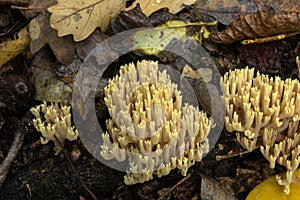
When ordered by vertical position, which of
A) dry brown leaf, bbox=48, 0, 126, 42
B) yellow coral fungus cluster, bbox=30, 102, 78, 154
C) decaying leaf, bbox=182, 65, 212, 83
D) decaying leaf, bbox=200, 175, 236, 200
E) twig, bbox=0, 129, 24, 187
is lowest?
decaying leaf, bbox=200, 175, 236, 200

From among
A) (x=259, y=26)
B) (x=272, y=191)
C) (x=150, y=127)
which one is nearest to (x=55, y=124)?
(x=150, y=127)

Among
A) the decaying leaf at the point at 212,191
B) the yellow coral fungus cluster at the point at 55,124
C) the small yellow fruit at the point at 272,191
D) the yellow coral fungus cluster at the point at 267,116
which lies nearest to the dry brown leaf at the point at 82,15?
the yellow coral fungus cluster at the point at 55,124

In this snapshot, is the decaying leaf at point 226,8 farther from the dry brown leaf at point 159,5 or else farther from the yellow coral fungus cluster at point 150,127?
the yellow coral fungus cluster at point 150,127

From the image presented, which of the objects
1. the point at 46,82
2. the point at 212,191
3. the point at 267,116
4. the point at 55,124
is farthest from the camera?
the point at 46,82

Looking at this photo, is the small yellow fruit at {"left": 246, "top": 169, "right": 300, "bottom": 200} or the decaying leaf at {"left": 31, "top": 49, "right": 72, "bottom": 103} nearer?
the small yellow fruit at {"left": 246, "top": 169, "right": 300, "bottom": 200}

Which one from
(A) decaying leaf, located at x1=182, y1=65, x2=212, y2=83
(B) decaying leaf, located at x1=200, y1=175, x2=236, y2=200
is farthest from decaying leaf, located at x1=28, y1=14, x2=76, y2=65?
(B) decaying leaf, located at x1=200, y1=175, x2=236, y2=200

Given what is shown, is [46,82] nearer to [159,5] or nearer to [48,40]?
[48,40]

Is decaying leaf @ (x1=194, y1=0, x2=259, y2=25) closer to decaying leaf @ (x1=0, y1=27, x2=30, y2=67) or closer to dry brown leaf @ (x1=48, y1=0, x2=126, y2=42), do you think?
dry brown leaf @ (x1=48, y1=0, x2=126, y2=42)
